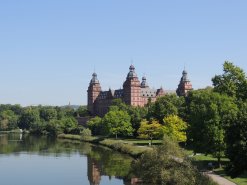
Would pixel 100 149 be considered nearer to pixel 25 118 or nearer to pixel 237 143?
pixel 237 143

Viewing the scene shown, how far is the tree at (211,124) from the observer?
45750 mm

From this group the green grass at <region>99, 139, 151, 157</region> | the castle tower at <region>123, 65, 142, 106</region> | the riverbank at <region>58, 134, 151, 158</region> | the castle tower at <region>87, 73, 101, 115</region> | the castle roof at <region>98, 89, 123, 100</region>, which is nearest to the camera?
the green grass at <region>99, 139, 151, 157</region>

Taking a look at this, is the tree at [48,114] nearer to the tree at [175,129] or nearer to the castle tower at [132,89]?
the castle tower at [132,89]

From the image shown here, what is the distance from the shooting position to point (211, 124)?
4684cm

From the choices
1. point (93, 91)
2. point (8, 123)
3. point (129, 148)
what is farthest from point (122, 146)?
point (8, 123)

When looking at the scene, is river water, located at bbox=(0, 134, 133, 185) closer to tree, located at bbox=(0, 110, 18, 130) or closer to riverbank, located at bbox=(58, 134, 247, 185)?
riverbank, located at bbox=(58, 134, 247, 185)

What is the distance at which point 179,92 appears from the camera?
13875 centimetres

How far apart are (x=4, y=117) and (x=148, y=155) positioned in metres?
132

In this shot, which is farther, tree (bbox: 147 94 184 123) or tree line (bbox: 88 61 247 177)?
tree (bbox: 147 94 184 123)

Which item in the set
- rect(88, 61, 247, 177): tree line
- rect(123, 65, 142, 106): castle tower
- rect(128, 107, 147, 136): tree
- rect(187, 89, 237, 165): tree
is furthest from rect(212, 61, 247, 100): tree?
rect(123, 65, 142, 106): castle tower

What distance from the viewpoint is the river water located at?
47.6m

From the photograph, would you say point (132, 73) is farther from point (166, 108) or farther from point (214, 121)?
point (214, 121)

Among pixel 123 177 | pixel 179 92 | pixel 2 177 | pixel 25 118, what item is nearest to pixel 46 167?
pixel 2 177

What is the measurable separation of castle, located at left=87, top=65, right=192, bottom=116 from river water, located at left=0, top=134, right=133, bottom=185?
55310 millimetres
